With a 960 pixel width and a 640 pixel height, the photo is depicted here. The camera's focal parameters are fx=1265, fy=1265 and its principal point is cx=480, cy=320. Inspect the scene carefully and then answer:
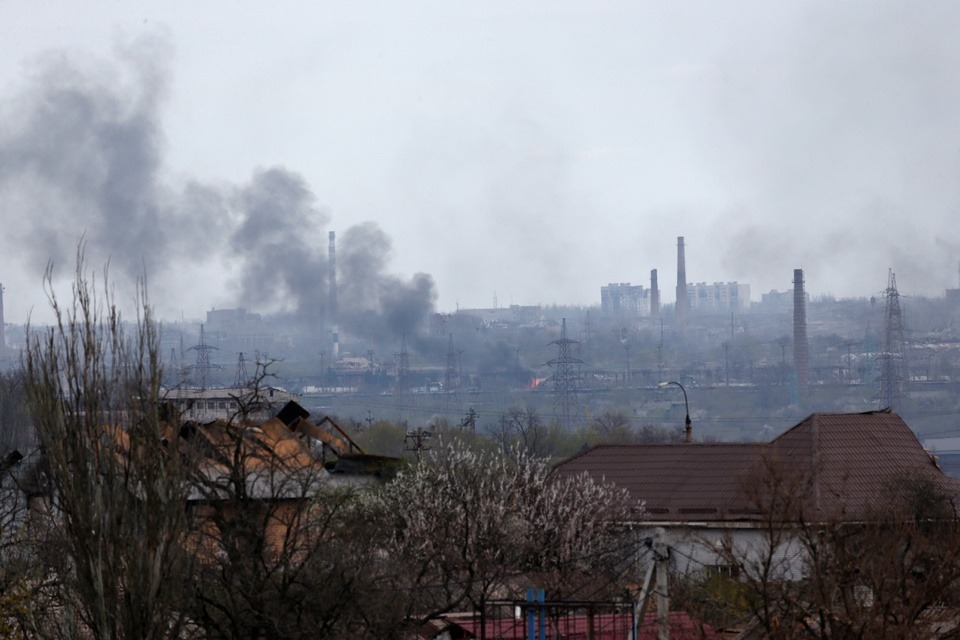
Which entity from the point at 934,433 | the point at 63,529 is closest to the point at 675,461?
the point at 63,529

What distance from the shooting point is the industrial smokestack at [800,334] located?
2859 inches

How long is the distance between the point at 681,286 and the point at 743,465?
97.5 meters

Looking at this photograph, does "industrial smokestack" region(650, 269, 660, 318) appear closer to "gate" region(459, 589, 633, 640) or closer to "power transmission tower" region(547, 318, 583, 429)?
"power transmission tower" region(547, 318, 583, 429)

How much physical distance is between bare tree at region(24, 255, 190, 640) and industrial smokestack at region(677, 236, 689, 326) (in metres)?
97.7

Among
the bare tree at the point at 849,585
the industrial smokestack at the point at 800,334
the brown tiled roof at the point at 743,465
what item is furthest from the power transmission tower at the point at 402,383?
the bare tree at the point at 849,585

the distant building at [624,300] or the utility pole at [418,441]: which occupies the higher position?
the distant building at [624,300]

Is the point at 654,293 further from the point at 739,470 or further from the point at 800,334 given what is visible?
the point at 739,470

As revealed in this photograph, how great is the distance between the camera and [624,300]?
148250mm

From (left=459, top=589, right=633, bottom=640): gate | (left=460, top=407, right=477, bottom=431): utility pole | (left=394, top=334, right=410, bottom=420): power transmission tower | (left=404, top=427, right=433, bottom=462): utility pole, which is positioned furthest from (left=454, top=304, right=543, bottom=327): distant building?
(left=459, top=589, right=633, bottom=640): gate

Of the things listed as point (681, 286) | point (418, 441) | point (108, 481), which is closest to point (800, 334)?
point (681, 286)

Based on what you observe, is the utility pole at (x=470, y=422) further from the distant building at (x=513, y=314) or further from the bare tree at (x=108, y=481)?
the distant building at (x=513, y=314)

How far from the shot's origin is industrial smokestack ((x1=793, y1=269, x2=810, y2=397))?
7262 centimetres

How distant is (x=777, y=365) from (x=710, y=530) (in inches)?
3114

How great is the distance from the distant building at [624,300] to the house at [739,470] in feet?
413
